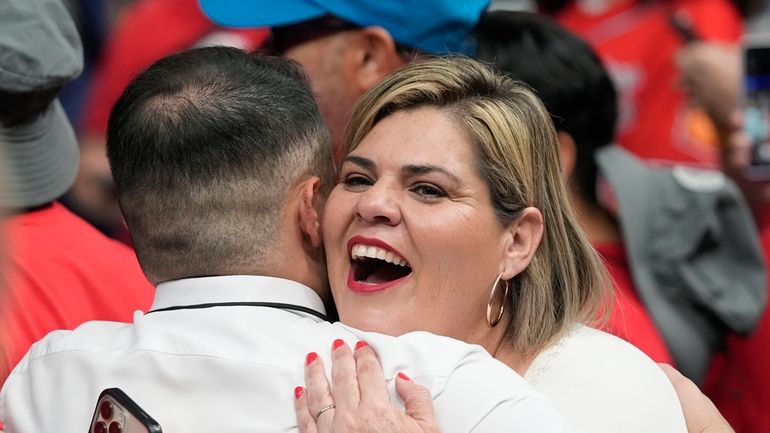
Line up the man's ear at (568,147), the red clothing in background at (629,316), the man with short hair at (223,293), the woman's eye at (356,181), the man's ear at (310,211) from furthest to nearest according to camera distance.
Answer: the man's ear at (568,147) → the red clothing in background at (629,316) → the woman's eye at (356,181) → the man's ear at (310,211) → the man with short hair at (223,293)

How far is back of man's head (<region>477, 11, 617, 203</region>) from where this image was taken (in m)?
3.38

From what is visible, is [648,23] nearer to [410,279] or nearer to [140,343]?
[410,279]

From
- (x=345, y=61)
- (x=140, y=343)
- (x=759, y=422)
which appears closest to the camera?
(x=140, y=343)

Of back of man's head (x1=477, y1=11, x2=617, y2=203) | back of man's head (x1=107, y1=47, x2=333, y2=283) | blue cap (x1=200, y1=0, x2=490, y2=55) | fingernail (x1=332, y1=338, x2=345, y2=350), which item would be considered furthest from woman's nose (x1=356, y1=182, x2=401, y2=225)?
back of man's head (x1=477, y1=11, x2=617, y2=203)

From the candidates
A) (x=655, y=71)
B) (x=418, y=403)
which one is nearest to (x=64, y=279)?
(x=418, y=403)

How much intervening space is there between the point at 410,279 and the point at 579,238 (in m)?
0.39

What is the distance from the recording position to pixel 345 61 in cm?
304

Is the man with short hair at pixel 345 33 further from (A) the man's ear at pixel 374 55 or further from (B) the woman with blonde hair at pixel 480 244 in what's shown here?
(B) the woman with blonde hair at pixel 480 244

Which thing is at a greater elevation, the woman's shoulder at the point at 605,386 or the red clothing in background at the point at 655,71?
the woman's shoulder at the point at 605,386

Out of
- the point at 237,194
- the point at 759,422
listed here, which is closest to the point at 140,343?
the point at 237,194

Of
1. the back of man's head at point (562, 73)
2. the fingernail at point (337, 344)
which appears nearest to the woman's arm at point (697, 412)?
the fingernail at point (337, 344)

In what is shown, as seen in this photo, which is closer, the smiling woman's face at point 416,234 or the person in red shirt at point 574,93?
the smiling woman's face at point 416,234

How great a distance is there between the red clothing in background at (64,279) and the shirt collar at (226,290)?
1.99ft

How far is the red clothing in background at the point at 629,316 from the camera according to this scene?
2.87m
